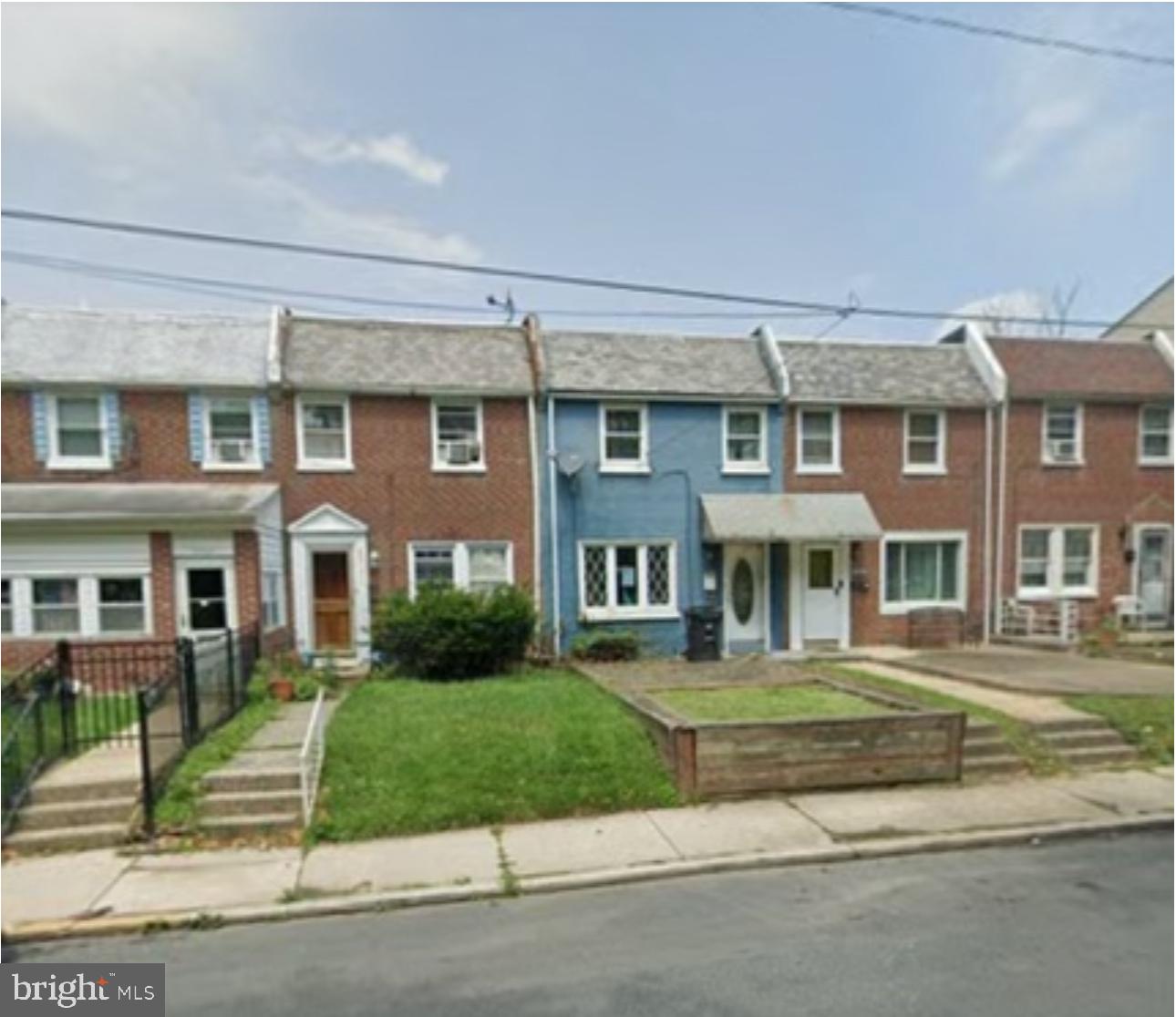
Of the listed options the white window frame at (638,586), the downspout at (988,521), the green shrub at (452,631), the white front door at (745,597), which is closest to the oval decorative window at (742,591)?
the white front door at (745,597)

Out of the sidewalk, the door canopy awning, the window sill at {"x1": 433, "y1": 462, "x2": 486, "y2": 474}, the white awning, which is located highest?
the window sill at {"x1": 433, "y1": 462, "x2": 486, "y2": 474}

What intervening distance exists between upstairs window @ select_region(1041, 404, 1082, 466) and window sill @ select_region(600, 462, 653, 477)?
9.02 m

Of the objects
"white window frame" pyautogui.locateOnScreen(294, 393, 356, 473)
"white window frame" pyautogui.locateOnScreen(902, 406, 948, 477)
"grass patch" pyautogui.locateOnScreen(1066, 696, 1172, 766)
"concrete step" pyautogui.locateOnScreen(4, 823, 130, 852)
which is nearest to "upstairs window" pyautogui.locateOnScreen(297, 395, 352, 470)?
"white window frame" pyautogui.locateOnScreen(294, 393, 356, 473)

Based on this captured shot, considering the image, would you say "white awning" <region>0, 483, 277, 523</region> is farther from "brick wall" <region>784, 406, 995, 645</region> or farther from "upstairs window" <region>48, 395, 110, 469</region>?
"brick wall" <region>784, 406, 995, 645</region>

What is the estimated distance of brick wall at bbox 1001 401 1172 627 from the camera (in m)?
16.7

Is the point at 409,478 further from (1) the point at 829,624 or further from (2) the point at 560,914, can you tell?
(2) the point at 560,914

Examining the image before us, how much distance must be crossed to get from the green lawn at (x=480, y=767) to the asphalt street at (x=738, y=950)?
1486 millimetres

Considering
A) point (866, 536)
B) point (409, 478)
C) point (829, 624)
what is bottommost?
point (829, 624)

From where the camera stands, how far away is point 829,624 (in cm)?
1593

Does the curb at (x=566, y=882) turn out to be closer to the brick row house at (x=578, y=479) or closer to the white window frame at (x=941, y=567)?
the brick row house at (x=578, y=479)

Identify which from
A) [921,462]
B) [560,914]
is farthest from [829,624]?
[560,914]

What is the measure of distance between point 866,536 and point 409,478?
29.6 feet

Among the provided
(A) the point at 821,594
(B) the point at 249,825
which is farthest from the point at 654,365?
(B) the point at 249,825

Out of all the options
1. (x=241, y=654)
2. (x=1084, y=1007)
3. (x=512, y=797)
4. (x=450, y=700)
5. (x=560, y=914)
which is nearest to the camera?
(x=1084, y=1007)
